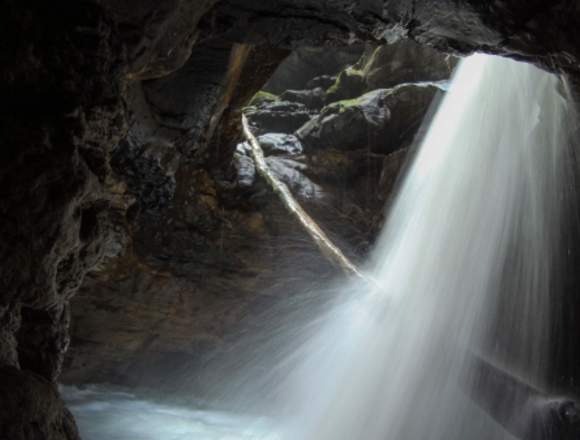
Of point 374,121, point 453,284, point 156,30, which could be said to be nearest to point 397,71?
point 374,121

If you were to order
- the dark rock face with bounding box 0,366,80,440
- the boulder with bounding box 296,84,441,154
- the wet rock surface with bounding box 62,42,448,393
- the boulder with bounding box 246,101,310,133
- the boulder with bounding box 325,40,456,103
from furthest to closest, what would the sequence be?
the boulder with bounding box 325,40,456,103, the boulder with bounding box 246,101,310,133, the boulder with bounding box 296,84,441,154, the wet rock surface with bounding box 62,42,448,393, the dark rock face with bounding box 0,366,80,440

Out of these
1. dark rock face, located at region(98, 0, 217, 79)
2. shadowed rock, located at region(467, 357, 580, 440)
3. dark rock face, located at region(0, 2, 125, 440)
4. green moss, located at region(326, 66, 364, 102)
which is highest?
green moss, located at region(326, 66, 364, 102)

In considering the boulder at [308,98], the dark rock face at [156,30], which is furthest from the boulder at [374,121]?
the dark rock face at [156,30]

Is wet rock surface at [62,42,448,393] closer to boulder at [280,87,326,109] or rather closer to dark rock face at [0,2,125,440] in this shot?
boulder at [280,87,326,109]

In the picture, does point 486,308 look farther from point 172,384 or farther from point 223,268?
point 172,384

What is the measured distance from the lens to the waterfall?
8383 mm

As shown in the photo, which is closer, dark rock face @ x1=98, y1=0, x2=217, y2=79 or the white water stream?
dark rock face @ x1=98, y1=0, x2=217, y2=79

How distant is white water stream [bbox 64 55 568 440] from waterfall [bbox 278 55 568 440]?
0.03 m

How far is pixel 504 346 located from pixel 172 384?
8.33m

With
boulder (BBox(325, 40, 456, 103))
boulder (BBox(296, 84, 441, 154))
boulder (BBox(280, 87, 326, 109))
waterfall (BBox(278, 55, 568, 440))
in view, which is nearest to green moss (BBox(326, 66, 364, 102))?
boulder (BBox(325, 40, 456, 103))

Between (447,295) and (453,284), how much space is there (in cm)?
31

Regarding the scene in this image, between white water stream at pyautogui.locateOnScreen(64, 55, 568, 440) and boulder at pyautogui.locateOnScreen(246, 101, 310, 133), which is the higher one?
boulder at pyautogui.locateOnScreen(246, 101, 310, 133)

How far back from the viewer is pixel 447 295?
1106 cm

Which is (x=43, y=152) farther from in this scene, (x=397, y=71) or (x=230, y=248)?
(x=397, y=71)
